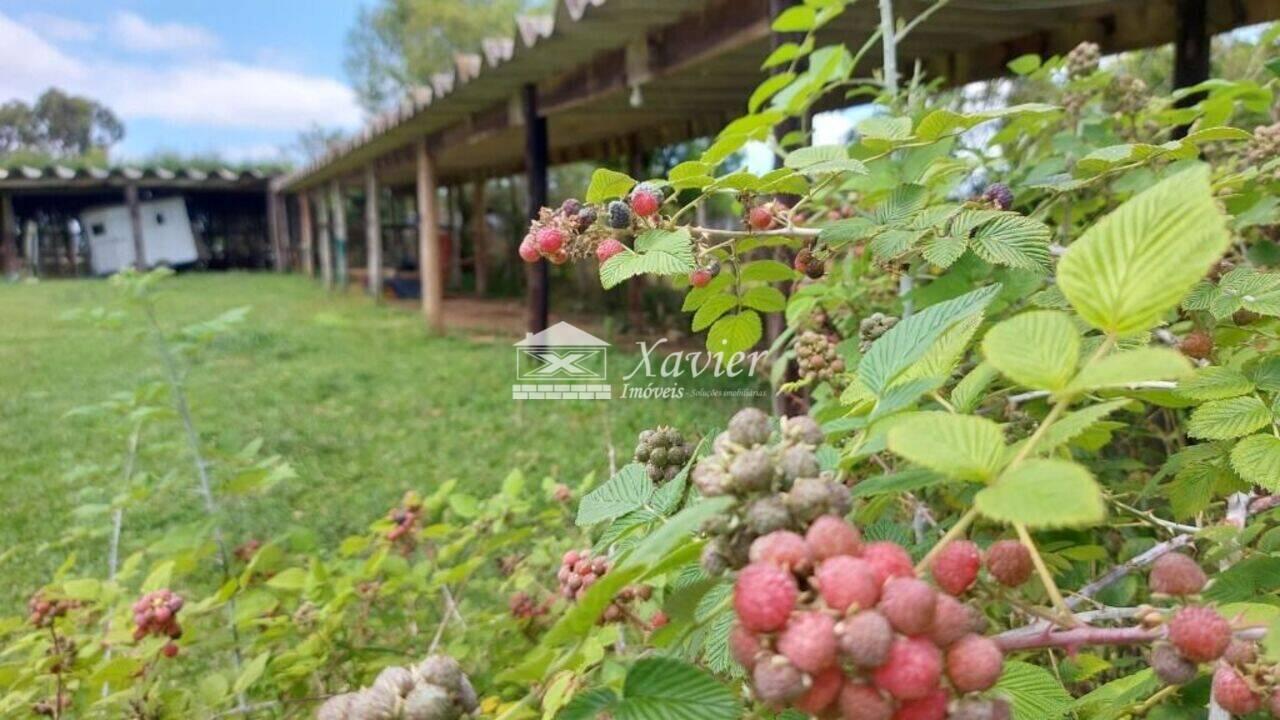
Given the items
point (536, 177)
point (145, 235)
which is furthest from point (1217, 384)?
point (145, 235)

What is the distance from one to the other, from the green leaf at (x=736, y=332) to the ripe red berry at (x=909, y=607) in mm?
544

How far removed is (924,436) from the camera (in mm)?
401

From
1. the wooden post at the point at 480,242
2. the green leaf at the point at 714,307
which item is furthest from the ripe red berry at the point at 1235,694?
the wooden post at the point at 480,242

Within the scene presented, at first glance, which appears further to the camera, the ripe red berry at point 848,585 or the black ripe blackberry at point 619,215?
the black ripe blackberry at point 619,215

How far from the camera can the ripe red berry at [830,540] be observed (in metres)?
0.38

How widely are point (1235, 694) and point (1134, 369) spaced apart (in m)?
0.24

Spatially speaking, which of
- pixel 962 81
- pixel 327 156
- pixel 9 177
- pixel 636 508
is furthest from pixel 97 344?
pixel 9 177

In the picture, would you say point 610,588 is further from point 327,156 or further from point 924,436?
point 327,156

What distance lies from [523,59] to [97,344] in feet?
19.4

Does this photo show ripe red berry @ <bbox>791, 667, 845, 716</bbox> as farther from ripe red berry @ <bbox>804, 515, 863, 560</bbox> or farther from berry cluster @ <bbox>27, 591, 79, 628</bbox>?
berry cluster @ <bbox>27, 591, 79, 628</bbox>

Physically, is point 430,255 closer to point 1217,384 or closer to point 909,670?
point 1217,384

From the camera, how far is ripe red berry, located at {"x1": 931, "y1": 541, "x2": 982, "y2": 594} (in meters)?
0.42

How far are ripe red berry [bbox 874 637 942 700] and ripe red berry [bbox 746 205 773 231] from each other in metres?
0.58

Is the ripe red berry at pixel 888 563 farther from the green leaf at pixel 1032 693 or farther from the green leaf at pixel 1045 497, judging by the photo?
the green leaf at pixel 1032 693
